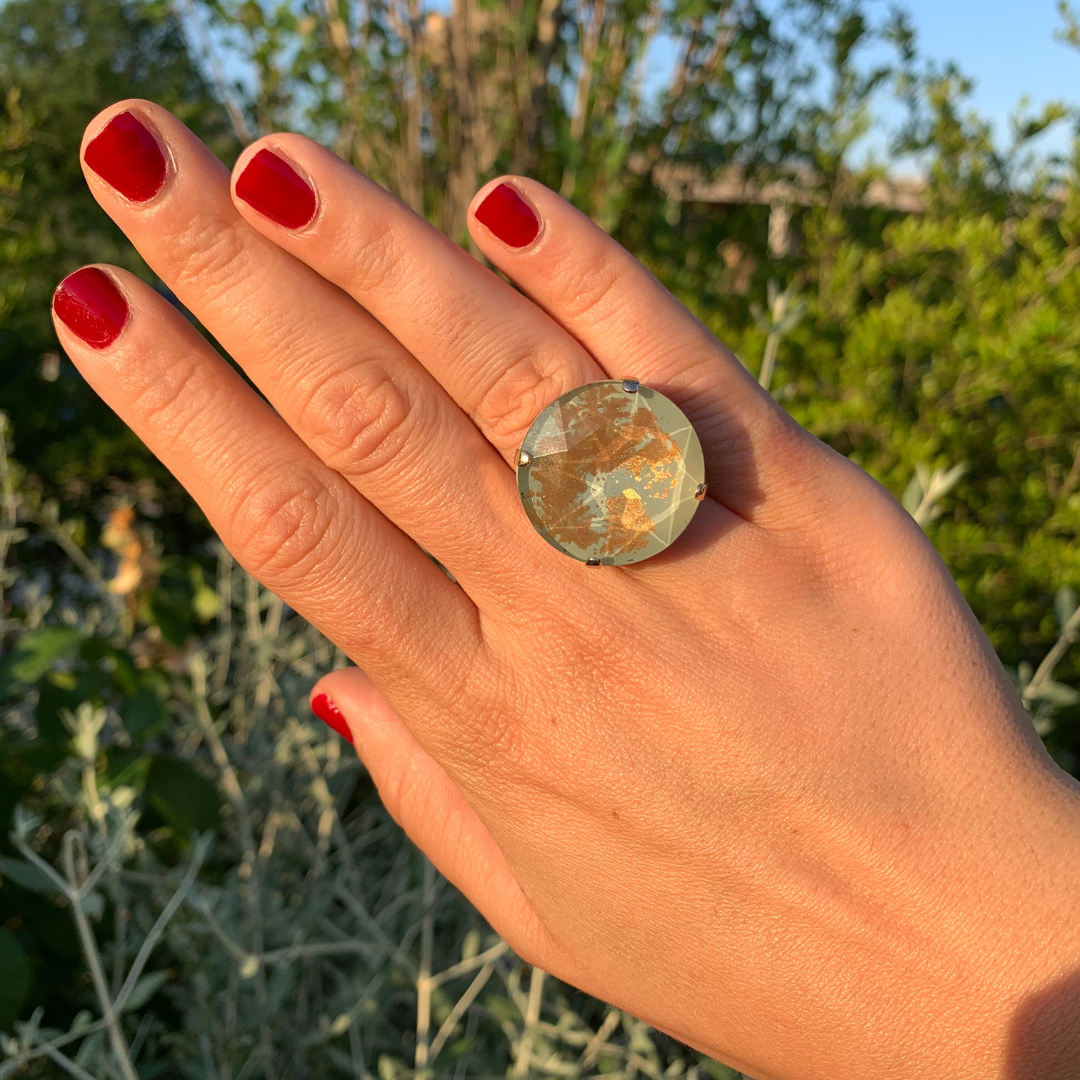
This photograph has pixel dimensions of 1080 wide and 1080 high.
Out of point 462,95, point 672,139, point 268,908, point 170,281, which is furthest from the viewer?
point 672,139

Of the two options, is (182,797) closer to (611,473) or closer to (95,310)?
(95,310)

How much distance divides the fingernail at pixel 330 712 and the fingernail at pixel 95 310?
65 cm

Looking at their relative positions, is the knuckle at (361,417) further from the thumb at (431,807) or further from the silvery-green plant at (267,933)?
the silvery-green plant at (267,933)

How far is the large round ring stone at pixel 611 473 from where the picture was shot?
1.07 meters

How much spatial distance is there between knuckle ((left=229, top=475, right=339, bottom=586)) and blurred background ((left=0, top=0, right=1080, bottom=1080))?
532 millimetres

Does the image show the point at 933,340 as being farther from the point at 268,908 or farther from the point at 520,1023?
the point at 268,908

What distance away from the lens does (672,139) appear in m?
3.85

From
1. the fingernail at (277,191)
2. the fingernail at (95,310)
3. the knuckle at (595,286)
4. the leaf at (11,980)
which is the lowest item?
the leaf at (11,980)

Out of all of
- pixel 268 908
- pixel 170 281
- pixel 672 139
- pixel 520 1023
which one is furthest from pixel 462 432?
pixel 672 139

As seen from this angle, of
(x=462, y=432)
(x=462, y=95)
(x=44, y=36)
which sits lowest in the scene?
(x=462, y=432)

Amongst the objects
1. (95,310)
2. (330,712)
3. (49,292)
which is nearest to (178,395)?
(95,310)

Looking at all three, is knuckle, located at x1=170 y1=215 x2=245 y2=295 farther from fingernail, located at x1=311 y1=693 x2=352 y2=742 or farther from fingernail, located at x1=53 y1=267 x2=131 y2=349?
fingernail, located at x1=311 y1=693 x2=352 y2=742

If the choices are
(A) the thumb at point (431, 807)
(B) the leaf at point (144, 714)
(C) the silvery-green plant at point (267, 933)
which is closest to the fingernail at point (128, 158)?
(A) the thumb at point (431, 807)

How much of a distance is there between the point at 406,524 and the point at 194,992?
3.96ft
